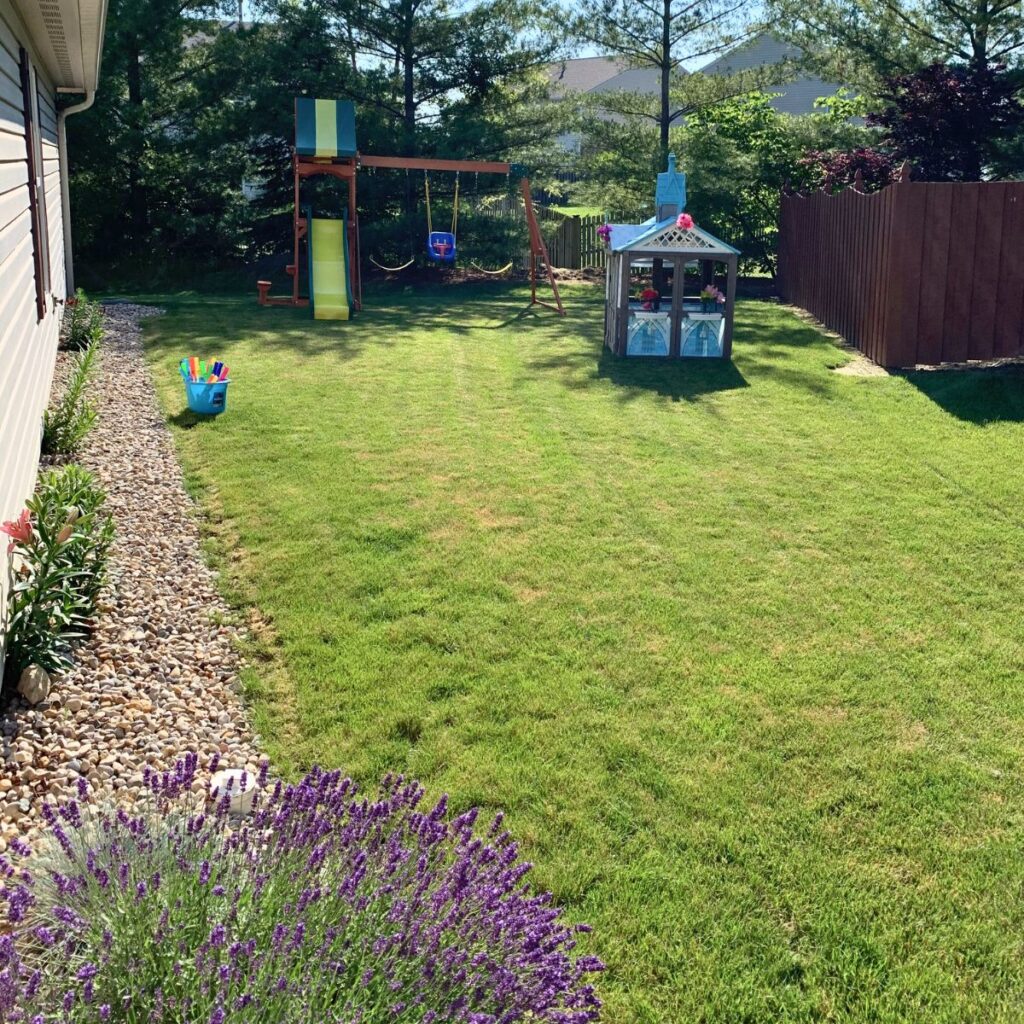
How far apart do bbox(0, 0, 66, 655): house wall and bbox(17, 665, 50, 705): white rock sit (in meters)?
0.32

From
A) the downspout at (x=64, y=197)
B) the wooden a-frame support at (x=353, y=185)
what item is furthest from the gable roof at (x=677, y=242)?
the downspout at (x=64, y=197)

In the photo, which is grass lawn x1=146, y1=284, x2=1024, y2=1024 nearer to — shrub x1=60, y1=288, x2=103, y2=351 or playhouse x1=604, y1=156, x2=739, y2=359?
playhouse x1=604, y1=156, x2=739, y2=359

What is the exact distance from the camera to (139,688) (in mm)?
3852

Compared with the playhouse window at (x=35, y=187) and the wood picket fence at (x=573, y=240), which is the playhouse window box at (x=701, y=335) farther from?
the wood picket fence at (x=573, y=240)

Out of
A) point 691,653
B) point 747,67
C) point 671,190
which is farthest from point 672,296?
point 747,67

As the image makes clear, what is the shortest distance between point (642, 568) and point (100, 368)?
6.58 meters

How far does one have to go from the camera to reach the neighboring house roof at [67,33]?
20.9 feet

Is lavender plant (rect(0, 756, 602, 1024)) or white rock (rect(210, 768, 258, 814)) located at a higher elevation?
lavender plant (rect(0, 756, 602, 1024))

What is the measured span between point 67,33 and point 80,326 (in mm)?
3572

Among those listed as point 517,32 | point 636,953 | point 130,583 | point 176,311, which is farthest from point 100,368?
point 517,32

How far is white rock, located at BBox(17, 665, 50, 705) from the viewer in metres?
3.63

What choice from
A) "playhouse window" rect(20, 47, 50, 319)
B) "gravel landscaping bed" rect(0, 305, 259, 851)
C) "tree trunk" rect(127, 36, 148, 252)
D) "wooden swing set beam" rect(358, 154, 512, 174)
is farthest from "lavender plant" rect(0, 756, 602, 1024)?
"tree trunk" rect(127, 36, 148, 252)

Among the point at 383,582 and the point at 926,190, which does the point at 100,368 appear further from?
the point at 926,190

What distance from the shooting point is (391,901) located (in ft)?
6.98
